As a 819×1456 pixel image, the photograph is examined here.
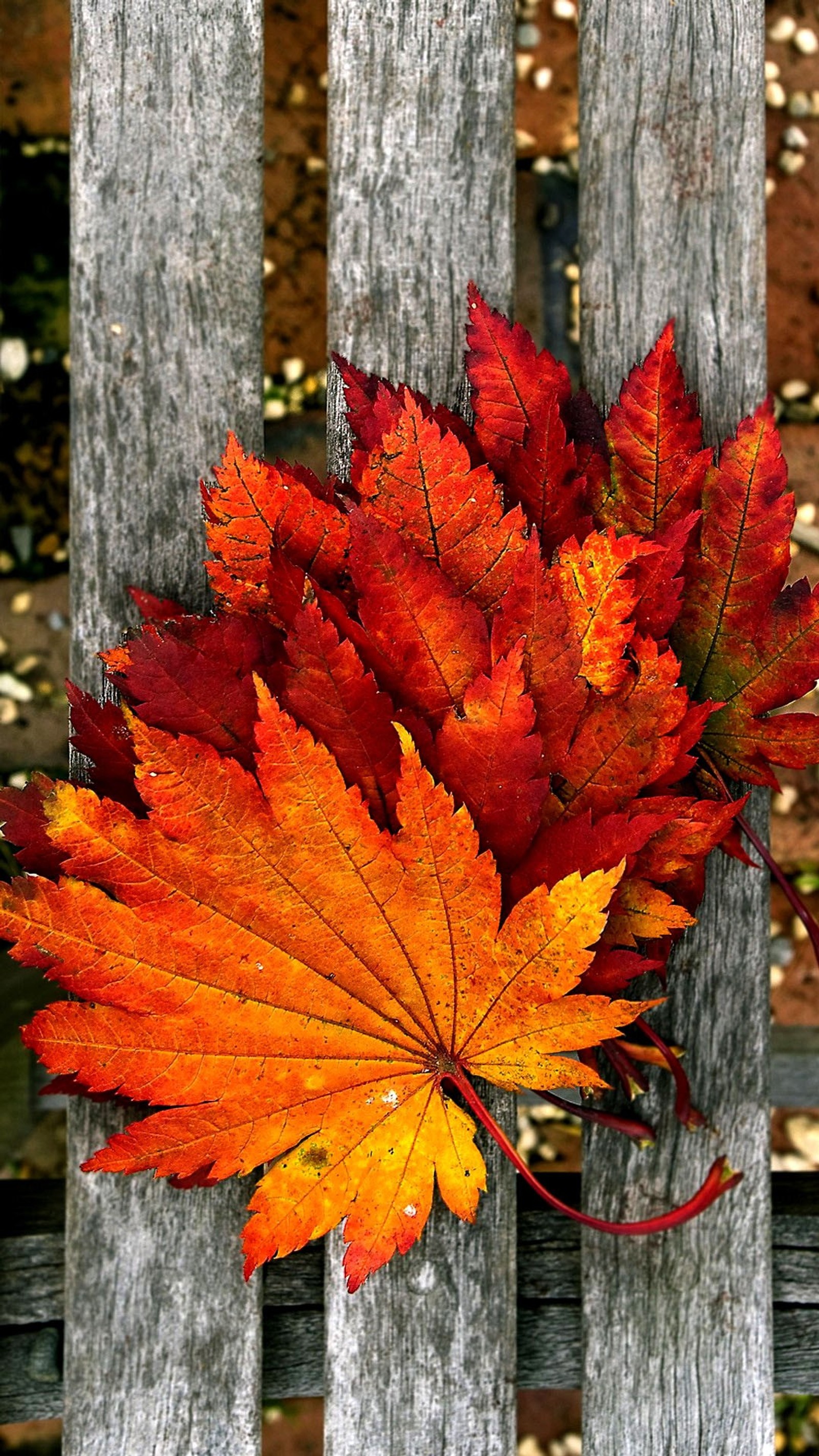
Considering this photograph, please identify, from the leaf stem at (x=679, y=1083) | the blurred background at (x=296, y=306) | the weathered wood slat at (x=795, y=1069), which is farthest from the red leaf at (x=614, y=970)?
the blurred background at (x=296, y=306)

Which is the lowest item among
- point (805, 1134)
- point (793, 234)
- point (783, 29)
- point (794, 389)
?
point (805, 1134)

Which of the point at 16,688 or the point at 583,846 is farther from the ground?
the point at 16,688

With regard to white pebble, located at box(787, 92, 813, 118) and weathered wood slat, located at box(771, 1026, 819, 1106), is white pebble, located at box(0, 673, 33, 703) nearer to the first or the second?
weathered wood slat, located at box(771, 1026, 819, 1106)

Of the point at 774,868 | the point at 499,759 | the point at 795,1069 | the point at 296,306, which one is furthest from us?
the point at 296,306

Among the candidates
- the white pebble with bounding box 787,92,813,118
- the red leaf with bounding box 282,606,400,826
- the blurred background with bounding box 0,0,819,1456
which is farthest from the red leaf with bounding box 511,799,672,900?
the white pebble with bounding box 787,92,813,118

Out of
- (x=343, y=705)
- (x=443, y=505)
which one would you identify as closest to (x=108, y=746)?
(x=343, y=705)

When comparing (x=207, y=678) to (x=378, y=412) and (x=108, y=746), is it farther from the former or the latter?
(x=378, y=412)

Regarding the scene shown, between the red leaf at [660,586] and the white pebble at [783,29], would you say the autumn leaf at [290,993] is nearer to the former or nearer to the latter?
the red leaf at [660,586]

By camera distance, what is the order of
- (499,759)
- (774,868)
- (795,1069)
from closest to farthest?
(499,759) → (774,868) → (795,1069)

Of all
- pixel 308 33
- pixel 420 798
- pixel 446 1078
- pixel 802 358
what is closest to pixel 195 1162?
pixel 446 1078
